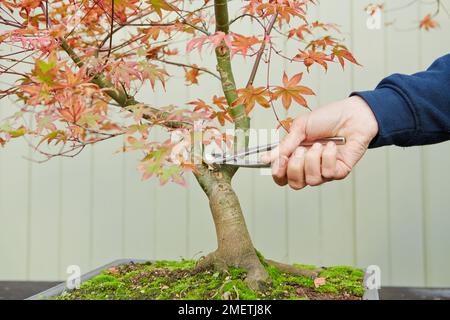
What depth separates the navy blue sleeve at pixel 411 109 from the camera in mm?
973

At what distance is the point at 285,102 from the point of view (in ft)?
3.67

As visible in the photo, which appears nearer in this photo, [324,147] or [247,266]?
[324,147]

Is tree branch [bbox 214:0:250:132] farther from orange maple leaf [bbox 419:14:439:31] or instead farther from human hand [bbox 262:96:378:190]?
orange maple leaf [bbox 419:14:439:31]

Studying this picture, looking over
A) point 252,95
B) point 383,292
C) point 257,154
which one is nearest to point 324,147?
point 257,154

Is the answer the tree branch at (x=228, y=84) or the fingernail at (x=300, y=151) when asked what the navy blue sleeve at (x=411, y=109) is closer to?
the fingernail at (x=300, y=151)

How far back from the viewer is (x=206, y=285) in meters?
1.22

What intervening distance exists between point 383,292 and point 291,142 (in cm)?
139

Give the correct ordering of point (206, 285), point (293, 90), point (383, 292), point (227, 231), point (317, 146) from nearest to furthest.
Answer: point (317, 146) → point (293, 90) → point (206, 285) → point (227, 231) → point (383, 292)

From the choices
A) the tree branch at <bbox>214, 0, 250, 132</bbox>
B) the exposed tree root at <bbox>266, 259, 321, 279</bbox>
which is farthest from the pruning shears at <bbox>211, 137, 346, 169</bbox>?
the exposed tree root at <bbox>266, 259, 321, 279</bbox>

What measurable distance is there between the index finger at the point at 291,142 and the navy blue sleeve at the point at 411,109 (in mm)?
125

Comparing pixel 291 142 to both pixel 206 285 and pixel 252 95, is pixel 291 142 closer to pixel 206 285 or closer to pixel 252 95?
pixel 252 95

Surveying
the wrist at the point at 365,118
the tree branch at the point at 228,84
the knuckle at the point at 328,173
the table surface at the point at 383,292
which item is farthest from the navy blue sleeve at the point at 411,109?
the table surface at the point at 383,292
